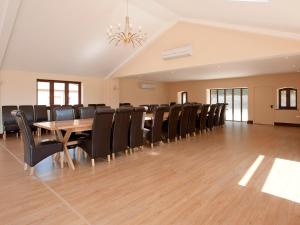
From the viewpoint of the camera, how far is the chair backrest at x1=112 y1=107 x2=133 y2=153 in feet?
13.8

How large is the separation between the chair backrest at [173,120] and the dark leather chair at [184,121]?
20 centimetres

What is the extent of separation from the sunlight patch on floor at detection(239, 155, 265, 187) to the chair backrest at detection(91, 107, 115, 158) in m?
2.41

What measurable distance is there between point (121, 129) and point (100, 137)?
51 cm

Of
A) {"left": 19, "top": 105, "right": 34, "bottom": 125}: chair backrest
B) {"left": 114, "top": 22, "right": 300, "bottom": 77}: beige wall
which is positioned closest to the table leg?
{"left": 19, "top": 105, "right": 34, "bottom": 125}: chair backrest

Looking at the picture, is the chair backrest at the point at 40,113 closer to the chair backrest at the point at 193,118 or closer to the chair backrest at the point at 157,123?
the chair backrest at the point at 157,123

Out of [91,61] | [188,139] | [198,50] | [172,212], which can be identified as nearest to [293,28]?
[198,50]

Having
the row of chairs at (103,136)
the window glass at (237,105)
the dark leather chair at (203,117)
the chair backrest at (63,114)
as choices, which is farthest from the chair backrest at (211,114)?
the chair backrest at (63,114)

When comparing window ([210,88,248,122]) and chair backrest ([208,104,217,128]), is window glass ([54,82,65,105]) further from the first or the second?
window ([210,88,248,122])

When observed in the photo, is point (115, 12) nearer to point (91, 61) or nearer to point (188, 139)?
point (91, 61)

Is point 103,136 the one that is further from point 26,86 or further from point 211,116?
point 26,86

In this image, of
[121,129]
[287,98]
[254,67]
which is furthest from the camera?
[287,98]

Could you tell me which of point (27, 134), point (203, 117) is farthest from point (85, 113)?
point (203, 117)

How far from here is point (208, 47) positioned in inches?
276

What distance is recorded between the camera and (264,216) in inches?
87.3
